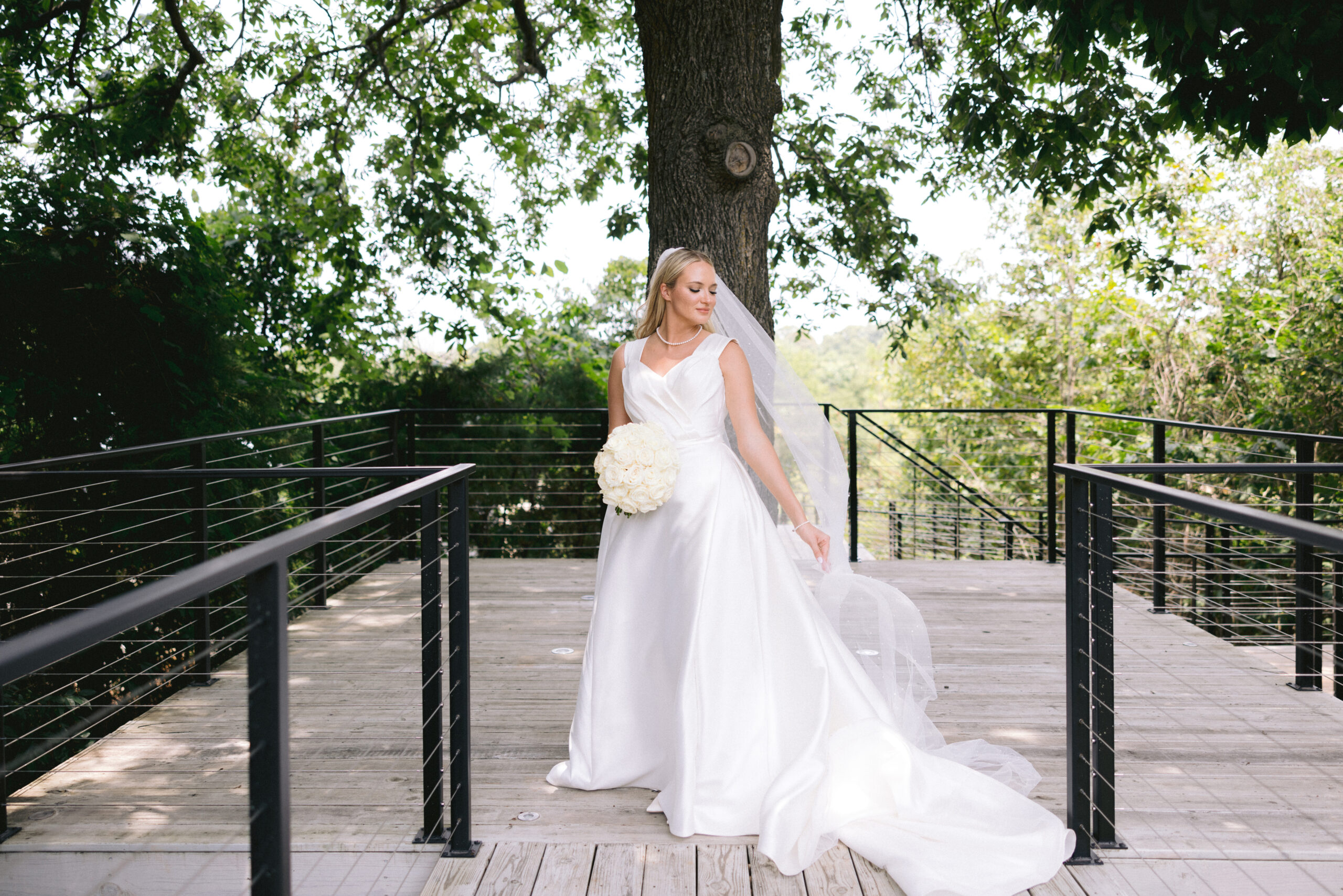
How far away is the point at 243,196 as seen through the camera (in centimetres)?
930

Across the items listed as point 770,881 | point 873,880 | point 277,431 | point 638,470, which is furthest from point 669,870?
point 277,431

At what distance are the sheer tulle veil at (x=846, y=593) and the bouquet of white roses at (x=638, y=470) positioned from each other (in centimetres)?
54

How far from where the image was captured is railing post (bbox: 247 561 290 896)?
126cm

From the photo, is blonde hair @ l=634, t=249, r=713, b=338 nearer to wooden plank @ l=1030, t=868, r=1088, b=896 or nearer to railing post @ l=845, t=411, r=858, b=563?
wooden plank @ l=1030, t=868, r=1088, b=896

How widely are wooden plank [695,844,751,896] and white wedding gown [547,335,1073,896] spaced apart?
0.08m

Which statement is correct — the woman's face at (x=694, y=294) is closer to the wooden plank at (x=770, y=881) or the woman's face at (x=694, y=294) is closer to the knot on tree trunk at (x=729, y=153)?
the knot on tree trunk at (x=729, y=153)

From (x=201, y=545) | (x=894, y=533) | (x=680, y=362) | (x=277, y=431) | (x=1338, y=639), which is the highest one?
(x=680, y=362)

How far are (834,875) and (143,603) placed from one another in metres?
1.91

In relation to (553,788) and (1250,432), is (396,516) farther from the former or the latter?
(1250,432)

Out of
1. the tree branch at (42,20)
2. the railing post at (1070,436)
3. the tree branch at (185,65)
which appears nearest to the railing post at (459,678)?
the railing post at (1070,436)

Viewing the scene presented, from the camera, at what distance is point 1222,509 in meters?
1.86

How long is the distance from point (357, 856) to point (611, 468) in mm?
1262

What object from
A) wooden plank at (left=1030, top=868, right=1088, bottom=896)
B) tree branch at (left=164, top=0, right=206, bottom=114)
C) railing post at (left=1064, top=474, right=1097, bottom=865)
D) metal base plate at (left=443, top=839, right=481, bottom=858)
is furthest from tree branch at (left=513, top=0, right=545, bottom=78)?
wooden plank at (left=1030, top=868, right=1088, bottom=896)

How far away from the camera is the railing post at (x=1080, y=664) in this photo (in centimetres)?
243
